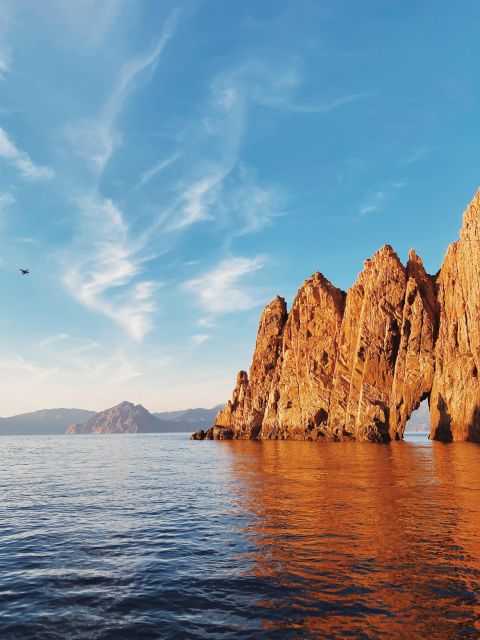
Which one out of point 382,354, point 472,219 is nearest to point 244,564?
→ point 472,219

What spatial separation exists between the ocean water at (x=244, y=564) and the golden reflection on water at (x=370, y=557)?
49 millimetres

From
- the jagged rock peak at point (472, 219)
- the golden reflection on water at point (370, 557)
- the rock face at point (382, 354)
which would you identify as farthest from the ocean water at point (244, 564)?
the jagged rock peak at point (472, 219)

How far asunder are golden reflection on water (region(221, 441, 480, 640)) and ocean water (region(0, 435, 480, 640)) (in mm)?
49

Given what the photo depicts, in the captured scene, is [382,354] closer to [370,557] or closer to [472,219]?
[472,219]

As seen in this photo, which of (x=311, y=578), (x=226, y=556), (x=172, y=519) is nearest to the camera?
(x=311, y=578)

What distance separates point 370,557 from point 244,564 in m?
4.10

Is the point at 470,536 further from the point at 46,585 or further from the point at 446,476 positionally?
the point at 446,476

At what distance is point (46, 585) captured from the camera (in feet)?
39.9

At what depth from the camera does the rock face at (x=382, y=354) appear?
7875 centimetres

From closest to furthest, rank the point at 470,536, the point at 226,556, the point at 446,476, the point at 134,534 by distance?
the point at 226,556, the point at 470,536, the point at 134,534, the point at 446,476

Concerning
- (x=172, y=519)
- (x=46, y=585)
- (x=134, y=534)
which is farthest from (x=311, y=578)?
(x=172, y=519)

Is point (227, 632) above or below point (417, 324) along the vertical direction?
below

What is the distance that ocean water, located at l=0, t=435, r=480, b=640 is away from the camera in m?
9.48

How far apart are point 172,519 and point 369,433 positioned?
75841 mm
